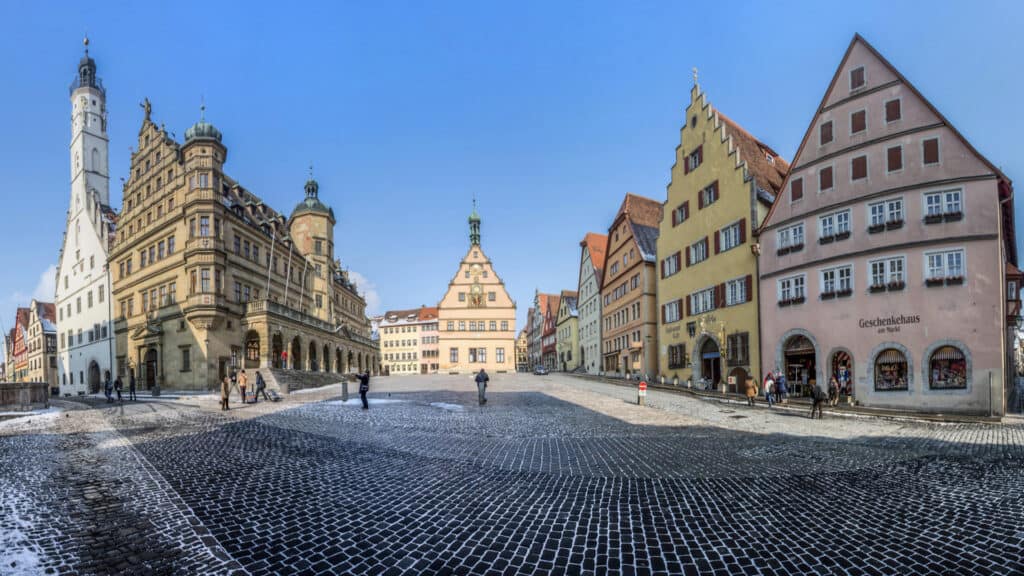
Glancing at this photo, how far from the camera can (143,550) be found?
16.6ft

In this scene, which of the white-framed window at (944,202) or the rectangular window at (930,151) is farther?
the rectangular window at (930,151)

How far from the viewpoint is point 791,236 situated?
25547 mm

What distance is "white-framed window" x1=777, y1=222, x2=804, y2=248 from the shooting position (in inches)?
987

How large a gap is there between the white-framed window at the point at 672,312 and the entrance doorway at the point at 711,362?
121 inches

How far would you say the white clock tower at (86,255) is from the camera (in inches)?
1880

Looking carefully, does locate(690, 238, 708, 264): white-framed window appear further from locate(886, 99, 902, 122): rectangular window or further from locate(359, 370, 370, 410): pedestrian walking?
locate(359, 370, 370, 410): pedestrian walking

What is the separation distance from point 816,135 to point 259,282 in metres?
39.2

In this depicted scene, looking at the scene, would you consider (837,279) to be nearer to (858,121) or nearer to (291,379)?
(858,121)

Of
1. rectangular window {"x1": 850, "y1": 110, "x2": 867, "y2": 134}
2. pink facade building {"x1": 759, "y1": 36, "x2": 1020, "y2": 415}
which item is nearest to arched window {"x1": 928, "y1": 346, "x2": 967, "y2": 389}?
pink facade building {"x1": 759, "y1": 36, "x2": 1020, "y2": 415}

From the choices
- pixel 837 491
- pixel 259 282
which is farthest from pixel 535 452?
pixel 259 282

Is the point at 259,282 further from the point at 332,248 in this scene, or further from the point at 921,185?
the point at 921,185

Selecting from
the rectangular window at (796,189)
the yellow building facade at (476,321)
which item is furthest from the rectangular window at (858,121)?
the yellow building facade at (476,321)

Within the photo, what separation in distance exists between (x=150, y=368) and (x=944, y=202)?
48966 mm

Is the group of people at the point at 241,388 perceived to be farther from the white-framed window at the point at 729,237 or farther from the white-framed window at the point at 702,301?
the white-framed window at the point at 729,237
